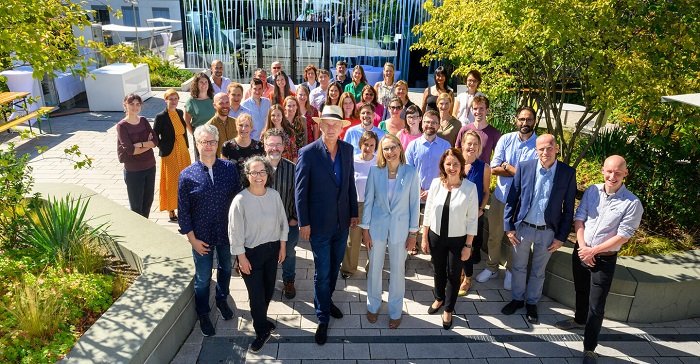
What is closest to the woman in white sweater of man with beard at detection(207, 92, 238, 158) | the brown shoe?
the brown shoe

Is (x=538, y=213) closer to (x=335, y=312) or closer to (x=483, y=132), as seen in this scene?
(x=483, y=132)

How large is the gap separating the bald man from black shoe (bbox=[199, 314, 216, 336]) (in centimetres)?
343

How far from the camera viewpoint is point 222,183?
4.45m

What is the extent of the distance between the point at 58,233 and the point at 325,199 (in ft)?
9.36

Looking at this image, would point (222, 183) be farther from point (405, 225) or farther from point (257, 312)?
point (405, 225)

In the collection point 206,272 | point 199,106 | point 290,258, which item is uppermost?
point 199,106

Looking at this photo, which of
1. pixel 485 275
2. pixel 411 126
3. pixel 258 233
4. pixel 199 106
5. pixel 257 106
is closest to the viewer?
pixel 258 233

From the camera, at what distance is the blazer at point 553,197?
477 cm

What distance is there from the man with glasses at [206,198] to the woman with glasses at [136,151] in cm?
218

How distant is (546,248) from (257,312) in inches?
112

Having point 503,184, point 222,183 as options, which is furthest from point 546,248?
point 222,183

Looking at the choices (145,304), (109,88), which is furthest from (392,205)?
(109,88)

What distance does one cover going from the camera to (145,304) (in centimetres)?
436

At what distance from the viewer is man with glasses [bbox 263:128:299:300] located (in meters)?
4.80
